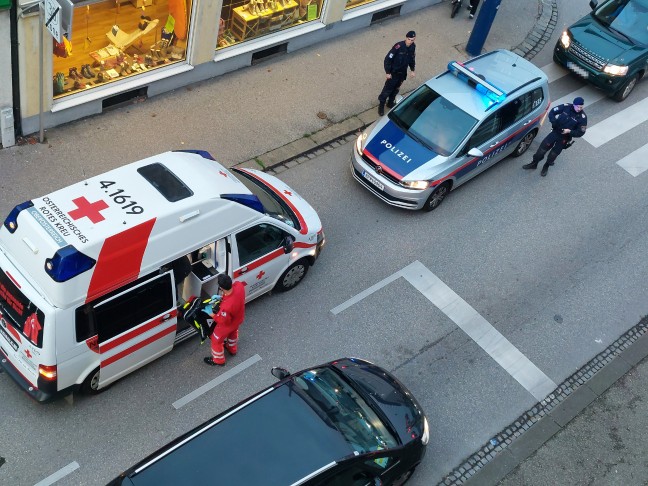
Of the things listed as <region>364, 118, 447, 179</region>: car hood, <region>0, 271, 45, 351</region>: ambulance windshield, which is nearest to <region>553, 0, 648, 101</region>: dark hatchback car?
<region>364, 118, 447, 179</region>: car hood

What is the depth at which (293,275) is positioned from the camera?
10.6 metres

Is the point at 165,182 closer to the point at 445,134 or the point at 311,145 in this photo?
the point at 311,145

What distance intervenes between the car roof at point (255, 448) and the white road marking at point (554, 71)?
→ 1078 cm

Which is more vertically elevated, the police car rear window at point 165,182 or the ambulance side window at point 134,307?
the police car rear window at point 165,182

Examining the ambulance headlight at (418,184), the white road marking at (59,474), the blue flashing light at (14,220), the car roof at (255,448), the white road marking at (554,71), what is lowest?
the white road marking at (59,474)

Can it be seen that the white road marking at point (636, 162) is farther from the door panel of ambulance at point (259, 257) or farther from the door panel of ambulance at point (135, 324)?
the door panel of ambulance at point (135, 324)

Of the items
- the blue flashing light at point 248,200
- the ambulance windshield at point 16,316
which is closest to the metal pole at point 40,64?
the ambulance windshield at point 16,316

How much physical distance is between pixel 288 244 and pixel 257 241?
0.51 metres

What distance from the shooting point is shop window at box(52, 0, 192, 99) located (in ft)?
39.8

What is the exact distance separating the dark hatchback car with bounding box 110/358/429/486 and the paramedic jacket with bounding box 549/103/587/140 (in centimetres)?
648

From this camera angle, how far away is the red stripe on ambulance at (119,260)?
8.00m

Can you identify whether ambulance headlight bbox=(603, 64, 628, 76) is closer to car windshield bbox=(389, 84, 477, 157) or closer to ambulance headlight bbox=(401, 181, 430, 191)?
car windshield bbox=(389, 84, 477, 157)

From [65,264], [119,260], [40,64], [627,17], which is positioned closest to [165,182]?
[119,260]

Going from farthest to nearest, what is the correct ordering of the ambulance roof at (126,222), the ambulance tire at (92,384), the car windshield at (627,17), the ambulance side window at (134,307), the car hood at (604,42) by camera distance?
the car windshield at (627,17) → the car hood at (604,42) → the ambulance tire at (92,384) → the ambulance side window at (134,307) → the ambulance roof at (126,222)
